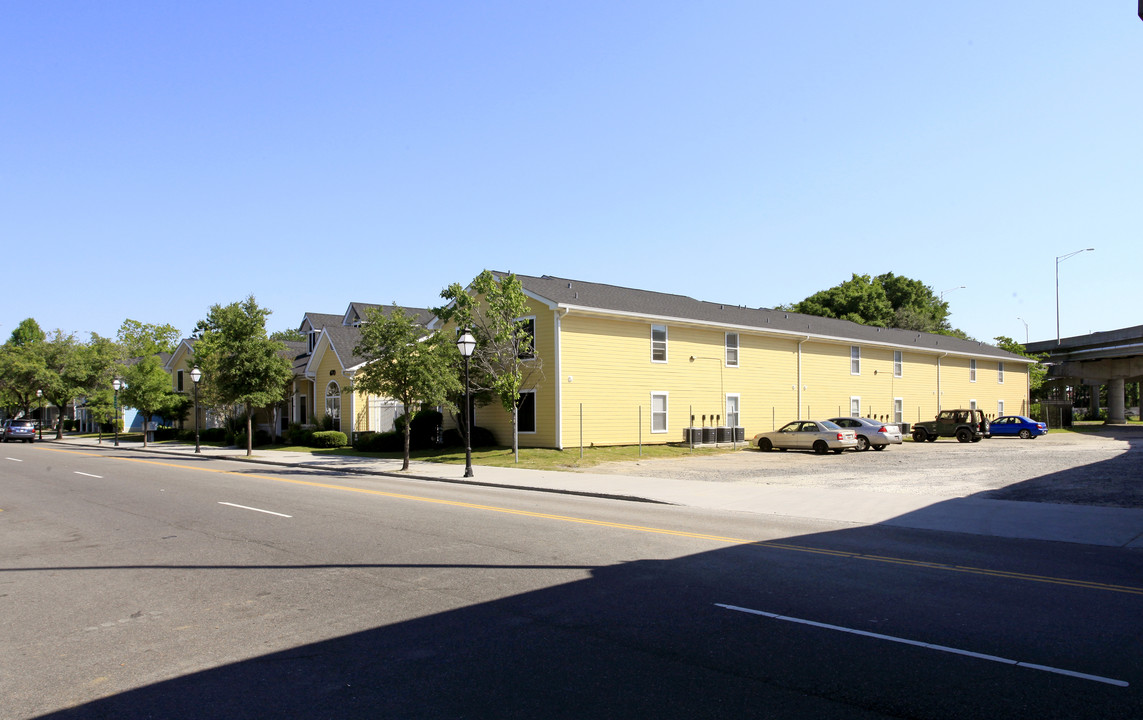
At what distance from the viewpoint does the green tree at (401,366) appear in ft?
80.4

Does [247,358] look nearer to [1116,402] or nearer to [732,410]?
[732,410]

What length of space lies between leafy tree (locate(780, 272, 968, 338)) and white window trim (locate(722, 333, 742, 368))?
40.1 m

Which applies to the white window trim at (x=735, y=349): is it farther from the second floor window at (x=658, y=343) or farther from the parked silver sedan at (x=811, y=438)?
the parked silver sedan at (x=811, y=438)

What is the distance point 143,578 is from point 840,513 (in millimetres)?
11165

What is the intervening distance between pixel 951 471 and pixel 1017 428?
2439cm

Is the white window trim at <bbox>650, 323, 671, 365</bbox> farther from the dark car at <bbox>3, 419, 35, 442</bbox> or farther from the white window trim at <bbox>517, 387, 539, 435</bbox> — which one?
the dark car at <bbox>3, 419, 35, 442</bbox>

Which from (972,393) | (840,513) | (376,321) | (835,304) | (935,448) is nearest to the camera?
(840,513)

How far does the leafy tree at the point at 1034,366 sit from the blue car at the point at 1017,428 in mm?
20185

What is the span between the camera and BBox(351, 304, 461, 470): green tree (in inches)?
965

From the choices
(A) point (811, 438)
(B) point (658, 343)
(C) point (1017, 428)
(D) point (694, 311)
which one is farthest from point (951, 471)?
(C) point (1017, 428)

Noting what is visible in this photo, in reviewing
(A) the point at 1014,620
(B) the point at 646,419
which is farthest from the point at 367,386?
(A) the point at 1014,620

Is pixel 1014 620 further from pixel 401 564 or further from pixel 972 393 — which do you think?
pixel 972 393

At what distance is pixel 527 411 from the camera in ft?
104

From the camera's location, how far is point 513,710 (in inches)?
184
